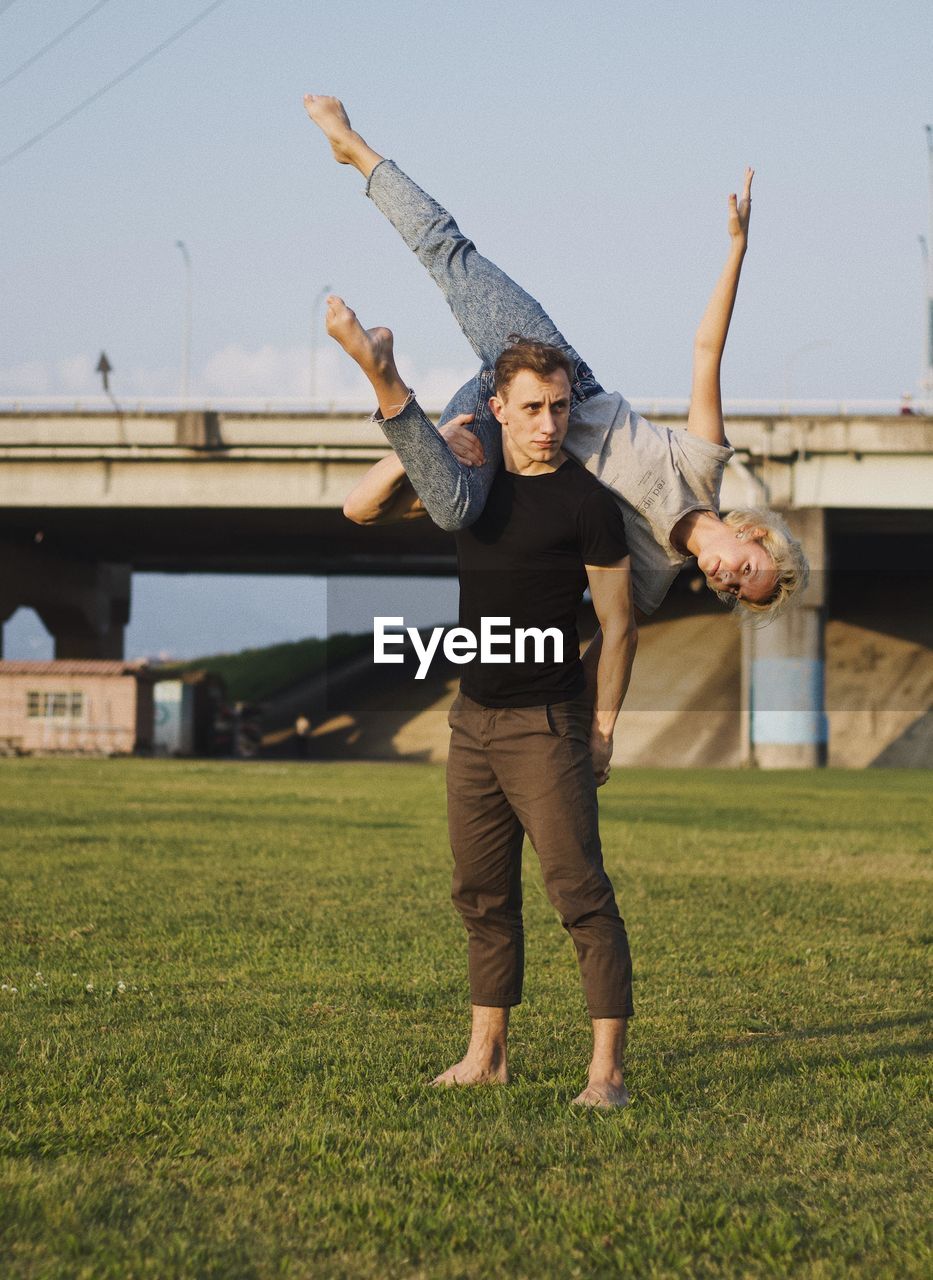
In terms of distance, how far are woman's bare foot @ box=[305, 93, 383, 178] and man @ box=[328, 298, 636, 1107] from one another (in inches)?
50.5

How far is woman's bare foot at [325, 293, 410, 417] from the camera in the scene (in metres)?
4.71

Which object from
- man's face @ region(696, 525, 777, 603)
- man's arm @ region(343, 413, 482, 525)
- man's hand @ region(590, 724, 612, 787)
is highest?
man's arm @ region(343, 413, 482, 525)

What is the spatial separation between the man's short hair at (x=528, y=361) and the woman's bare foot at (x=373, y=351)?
43 cm

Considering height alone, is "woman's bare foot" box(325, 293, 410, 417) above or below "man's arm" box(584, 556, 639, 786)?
above

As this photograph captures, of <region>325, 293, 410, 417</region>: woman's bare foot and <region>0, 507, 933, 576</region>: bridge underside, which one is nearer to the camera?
<region>325, 293, 410, 417</region>: woman's bare foot

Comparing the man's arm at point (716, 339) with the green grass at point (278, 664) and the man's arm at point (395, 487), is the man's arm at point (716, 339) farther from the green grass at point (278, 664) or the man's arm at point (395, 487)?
the green grass at point (278, 664)

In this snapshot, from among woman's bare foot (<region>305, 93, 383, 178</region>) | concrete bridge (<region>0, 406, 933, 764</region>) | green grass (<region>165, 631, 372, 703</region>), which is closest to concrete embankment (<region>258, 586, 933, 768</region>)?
concrete bridge (<region>0, 406, 933, 764</region>)

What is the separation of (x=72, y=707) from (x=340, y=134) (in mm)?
46914

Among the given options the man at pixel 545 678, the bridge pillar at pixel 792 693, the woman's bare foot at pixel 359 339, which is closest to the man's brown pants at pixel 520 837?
the man at pixel 545 678

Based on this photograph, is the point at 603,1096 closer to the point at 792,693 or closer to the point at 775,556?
the point at 775,556

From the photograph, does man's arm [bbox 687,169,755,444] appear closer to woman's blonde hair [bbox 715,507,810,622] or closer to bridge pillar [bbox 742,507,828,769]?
woman's blonde hair [bbox 715,507,810,622]

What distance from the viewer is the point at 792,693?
4488 centimetres

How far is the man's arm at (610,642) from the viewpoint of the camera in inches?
209

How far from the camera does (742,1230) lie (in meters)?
3.80
